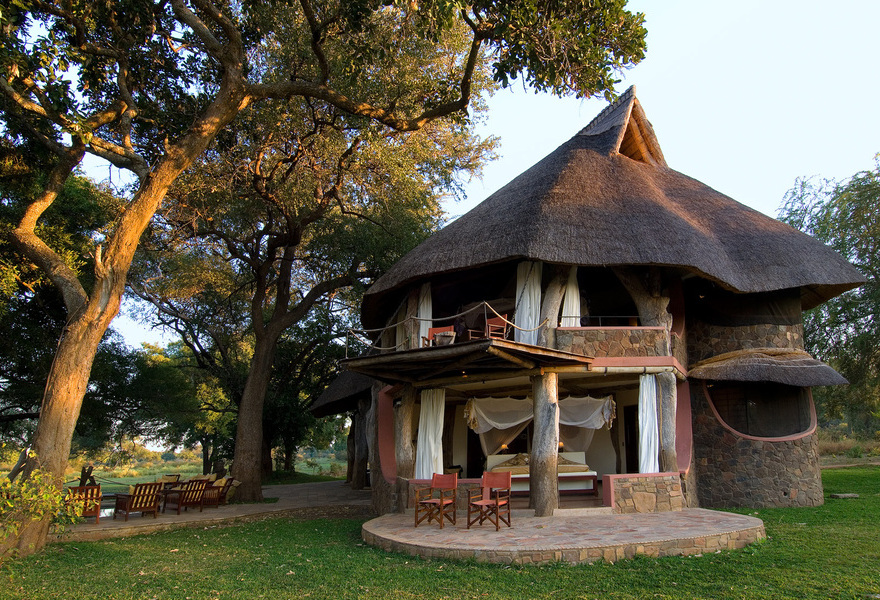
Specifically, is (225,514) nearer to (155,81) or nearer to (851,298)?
(155,81)

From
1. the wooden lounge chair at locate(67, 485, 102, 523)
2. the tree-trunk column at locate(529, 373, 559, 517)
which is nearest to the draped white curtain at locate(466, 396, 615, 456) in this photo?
the tree-trunk column at locate(529, 373, 559, 517)

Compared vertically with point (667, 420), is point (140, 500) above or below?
below

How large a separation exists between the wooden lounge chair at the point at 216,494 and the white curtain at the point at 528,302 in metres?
8.28

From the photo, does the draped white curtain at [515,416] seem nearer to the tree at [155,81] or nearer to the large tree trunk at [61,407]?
the tree at [155,81]

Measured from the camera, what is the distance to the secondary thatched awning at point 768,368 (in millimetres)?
12672

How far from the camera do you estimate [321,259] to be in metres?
18.5

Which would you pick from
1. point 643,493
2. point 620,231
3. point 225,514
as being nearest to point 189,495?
point 225,514

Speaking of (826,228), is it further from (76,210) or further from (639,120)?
(76,210)

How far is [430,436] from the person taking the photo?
39.6ft

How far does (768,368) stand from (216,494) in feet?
41.4

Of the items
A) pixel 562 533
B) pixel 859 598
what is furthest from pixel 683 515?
pixel 859 598

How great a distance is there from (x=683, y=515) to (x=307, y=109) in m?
11.9

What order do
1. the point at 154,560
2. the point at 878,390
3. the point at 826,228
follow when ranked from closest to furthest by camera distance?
the point at 154,560, the point at 826,228, the point at 878,390

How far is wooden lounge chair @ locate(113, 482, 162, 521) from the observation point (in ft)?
39.6
